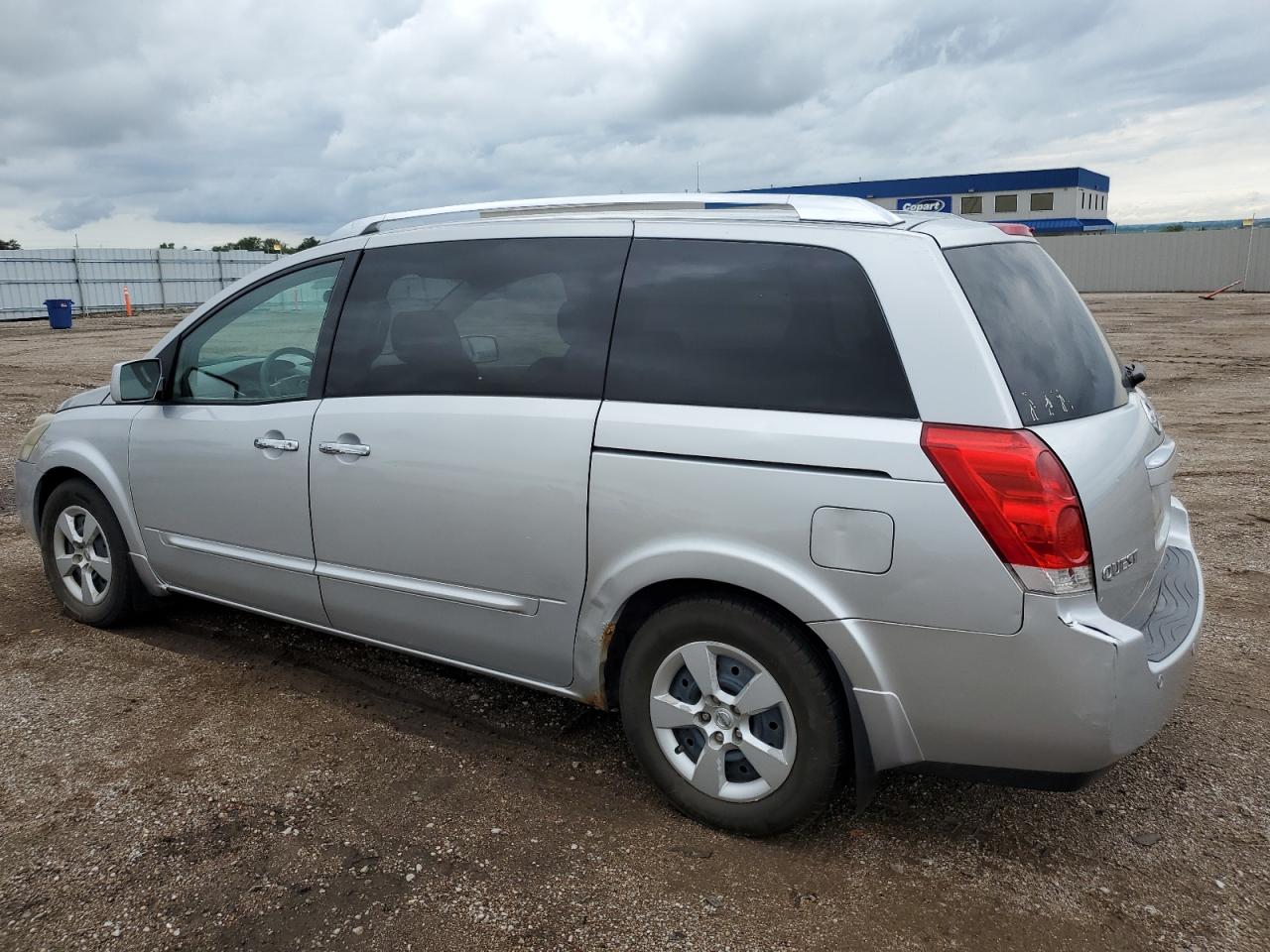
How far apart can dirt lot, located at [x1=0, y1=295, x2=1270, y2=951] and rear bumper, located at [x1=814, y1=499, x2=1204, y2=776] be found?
418 mm

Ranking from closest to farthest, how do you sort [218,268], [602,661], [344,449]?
[602,661]
[344,449]
[218,268]

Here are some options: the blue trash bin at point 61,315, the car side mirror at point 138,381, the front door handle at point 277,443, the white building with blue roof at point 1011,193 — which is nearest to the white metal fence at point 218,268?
the blue trash bin at point 61,315

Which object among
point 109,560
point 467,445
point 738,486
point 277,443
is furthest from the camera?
point 109,560

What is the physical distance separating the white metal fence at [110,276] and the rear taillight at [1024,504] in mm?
31787

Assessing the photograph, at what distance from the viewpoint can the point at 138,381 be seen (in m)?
4.15

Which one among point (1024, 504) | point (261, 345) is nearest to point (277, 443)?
point (261, 345)

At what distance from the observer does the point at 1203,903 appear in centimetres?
266

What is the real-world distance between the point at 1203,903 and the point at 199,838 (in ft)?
9.26

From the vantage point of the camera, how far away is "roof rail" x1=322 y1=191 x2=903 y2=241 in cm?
291

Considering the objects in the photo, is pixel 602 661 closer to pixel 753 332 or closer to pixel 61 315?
pixel 753 332

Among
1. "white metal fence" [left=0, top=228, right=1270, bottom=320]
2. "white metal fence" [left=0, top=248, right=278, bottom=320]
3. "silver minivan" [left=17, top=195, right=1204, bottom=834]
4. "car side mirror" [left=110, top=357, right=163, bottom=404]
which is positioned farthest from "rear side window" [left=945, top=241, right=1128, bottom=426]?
"white metal fence" [left=0, top=228, right=1270, bottom=320]

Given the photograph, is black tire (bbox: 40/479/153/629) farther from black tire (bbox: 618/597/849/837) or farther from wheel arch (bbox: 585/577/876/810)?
black tire (bbox: 618/597/849/837)

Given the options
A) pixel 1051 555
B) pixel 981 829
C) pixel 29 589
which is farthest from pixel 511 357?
pixel 29 589

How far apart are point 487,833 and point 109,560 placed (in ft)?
8.26
